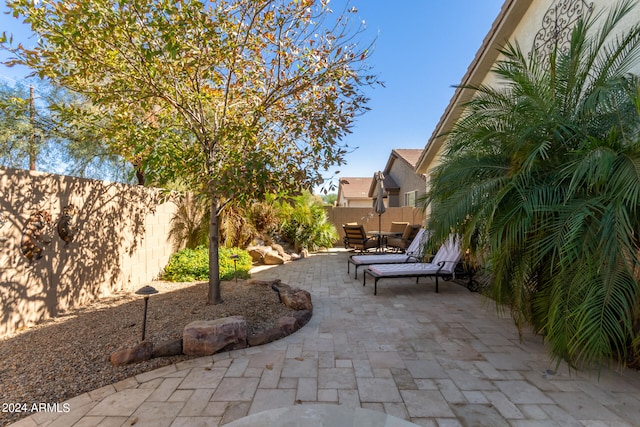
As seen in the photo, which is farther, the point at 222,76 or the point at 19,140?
the point at 19,140

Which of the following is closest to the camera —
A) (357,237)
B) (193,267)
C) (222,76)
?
(222,76)

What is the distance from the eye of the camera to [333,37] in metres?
4.55

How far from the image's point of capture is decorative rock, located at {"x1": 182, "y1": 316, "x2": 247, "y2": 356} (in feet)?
10.9

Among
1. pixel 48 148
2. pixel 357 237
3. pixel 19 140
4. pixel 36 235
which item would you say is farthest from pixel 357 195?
pixel 36 235

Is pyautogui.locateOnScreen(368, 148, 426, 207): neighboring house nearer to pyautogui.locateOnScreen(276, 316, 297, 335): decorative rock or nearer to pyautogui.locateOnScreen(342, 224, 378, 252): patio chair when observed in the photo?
pyautogui.locateOnScreen(342, 224, 378, 252): patio chair

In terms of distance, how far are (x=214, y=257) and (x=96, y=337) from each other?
1.70m

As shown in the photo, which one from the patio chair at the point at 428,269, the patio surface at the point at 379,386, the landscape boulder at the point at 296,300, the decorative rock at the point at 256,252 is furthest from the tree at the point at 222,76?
the decorative rock at the point at 256,252

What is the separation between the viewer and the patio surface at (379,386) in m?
2.29

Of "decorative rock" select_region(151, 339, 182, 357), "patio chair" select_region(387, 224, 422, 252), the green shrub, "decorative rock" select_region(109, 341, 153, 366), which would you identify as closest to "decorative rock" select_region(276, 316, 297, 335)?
"decorative rock" select_region(151, 339, 182, 357)

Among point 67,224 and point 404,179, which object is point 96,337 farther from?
point 404,179

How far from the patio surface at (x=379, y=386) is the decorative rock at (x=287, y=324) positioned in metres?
0.13

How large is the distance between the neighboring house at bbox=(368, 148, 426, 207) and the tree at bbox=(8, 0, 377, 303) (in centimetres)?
1450

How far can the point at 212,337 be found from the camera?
337 cm

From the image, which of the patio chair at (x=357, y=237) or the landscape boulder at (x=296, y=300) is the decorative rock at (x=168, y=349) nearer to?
the landscape boulder at (x=296, y=300)
